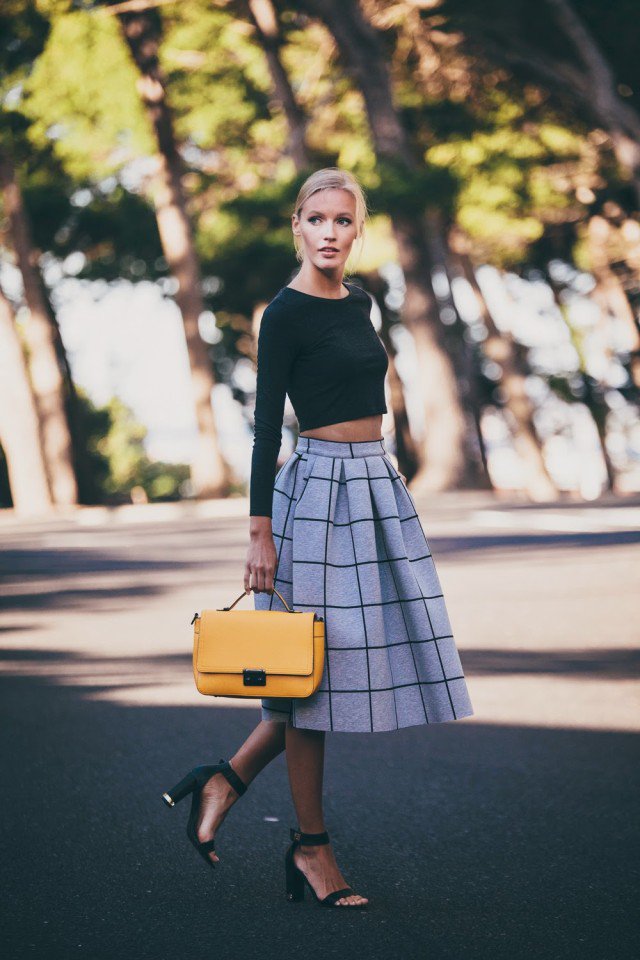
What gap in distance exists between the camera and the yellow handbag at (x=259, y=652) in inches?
118

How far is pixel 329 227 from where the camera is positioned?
10.4 feet

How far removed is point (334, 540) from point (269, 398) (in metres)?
0.40

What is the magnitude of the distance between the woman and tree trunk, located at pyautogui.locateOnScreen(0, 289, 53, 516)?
65.1 feet

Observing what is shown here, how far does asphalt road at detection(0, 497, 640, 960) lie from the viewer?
2.97 metres

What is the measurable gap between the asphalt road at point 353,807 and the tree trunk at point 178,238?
13768 mm

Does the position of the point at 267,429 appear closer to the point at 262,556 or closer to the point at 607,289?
the point at 262,556

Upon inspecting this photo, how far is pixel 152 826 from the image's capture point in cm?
388

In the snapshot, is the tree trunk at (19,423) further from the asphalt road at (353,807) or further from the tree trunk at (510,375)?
the asphalt road at (353,807)

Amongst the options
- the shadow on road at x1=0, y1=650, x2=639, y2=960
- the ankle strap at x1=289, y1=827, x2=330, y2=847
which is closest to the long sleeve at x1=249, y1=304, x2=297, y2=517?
the ankle strap at x1=289, y1=827, x2=330, y2=847

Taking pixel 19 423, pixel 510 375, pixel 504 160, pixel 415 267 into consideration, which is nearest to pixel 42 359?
pixel 19 423

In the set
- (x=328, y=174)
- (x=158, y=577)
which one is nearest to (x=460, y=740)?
(x=328, y=174)

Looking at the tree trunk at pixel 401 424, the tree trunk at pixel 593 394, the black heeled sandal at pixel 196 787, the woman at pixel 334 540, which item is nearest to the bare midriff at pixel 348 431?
the woman at pixel 334 540

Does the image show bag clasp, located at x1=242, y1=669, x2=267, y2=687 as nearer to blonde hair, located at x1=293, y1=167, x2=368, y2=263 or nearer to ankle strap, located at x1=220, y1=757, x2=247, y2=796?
ankle strap, located at x1=220, y1=757, x2=247, y2=796

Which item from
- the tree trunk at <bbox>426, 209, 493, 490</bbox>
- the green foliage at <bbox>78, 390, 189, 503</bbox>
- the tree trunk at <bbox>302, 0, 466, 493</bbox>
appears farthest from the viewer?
the green foliage at <bbox>78, 390, 189, 503</bbox>
